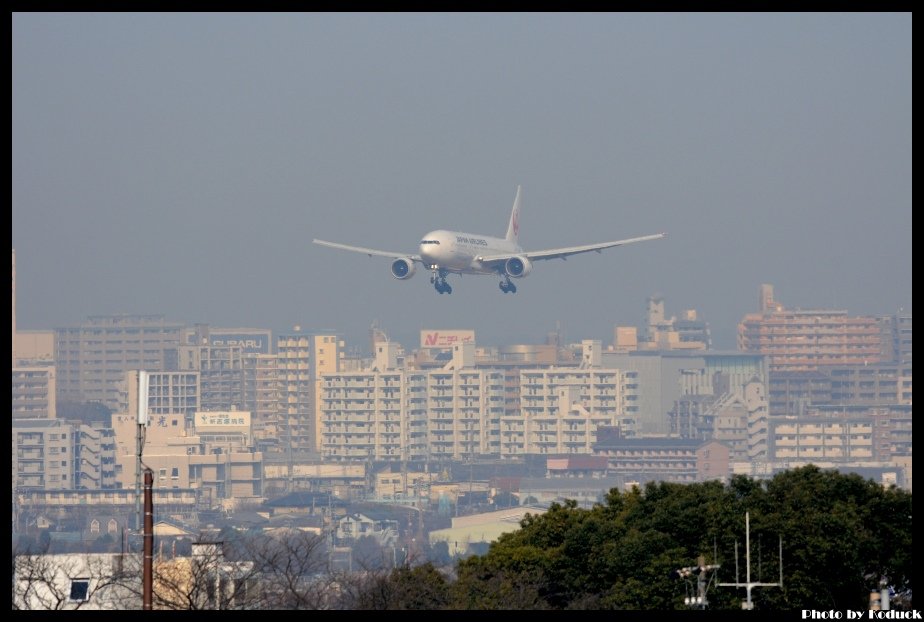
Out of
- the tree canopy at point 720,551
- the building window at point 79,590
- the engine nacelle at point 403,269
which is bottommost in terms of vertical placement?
the building window at point 79,590

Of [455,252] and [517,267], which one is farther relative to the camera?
[455,252]

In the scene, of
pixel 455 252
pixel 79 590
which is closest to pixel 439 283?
pixel 455 252

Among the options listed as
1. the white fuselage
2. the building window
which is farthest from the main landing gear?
the building window

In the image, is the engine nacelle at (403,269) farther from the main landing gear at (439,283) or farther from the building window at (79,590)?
the building window at (79,590)

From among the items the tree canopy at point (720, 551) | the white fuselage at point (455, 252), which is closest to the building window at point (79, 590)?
the tree canopy at point (720, 551)

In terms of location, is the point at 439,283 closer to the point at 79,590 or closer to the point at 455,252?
the point at 455,252
